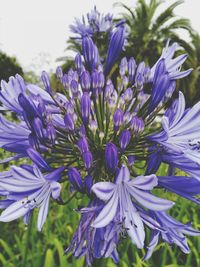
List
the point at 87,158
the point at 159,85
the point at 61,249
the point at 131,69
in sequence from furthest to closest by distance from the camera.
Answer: the point at 61,249, the point at 131,69, the point at 159,85, the point at 87,158

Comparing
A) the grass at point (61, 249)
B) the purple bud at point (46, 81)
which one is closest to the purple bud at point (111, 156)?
the purple bud at point (46, 81)

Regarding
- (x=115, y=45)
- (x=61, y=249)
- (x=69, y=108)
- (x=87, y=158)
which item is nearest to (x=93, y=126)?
(x=69, y=108)

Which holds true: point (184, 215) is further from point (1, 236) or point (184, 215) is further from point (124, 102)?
point (124, 102)

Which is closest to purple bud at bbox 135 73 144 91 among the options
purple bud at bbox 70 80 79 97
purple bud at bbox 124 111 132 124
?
purple bud at bbox 124 111 132 124

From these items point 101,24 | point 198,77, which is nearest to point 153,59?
point 198,77

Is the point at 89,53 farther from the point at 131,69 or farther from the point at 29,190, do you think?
the point at 29,190

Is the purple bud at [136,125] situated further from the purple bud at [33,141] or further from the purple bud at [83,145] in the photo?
the purple bud at [33,141]

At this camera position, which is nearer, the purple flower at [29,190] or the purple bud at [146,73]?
the purple flower at [29,190]
